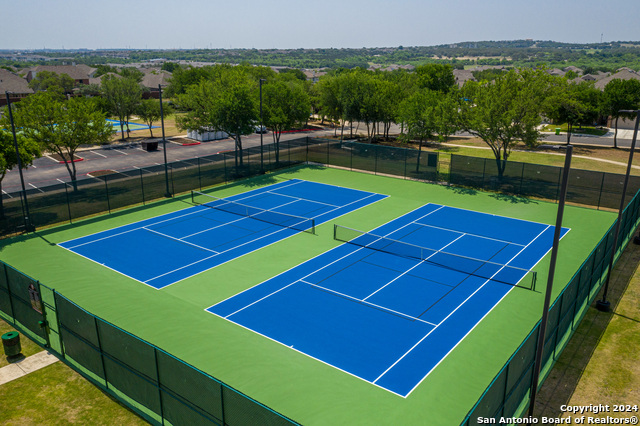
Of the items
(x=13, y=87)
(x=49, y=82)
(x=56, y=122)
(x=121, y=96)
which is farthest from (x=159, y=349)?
(x=49, y=82)

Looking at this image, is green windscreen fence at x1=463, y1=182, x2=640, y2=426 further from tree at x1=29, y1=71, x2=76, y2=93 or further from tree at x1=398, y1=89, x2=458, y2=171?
tree at x1=29, y1=71, x2=76, y2=93

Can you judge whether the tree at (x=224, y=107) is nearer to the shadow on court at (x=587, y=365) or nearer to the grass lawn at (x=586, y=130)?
the shadow on court at (x=587, y=365)

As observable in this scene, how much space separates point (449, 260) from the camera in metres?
24.8

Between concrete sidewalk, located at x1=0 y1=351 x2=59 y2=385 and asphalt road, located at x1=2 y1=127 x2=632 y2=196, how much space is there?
25078mm

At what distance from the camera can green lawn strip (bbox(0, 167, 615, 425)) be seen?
1425cm

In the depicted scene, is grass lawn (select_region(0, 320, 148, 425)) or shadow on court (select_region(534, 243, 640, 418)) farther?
shadow on court (select_region(534, 243, 640, 418))

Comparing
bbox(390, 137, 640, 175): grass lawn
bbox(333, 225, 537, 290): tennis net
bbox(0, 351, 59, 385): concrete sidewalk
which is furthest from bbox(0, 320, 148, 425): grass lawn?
bbox(390, 137, 640, 175): grass lawn

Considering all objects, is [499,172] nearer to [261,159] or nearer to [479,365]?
[261,159]

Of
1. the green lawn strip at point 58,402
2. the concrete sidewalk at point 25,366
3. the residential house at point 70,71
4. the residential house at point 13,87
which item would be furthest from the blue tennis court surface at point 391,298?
the residential house at point 70,71

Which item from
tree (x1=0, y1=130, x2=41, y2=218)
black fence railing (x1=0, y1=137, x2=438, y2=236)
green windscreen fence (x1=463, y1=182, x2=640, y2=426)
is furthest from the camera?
black fence railing (x1=0, y1=137, x2=438, y2=236)

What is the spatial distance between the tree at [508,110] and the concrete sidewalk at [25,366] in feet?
106

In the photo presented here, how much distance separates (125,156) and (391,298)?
42.2 m

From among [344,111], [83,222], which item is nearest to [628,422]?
[83,222]

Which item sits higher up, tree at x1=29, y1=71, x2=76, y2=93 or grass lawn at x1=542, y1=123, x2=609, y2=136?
tree at x1=29, y1=71, x2=76, y2=93
